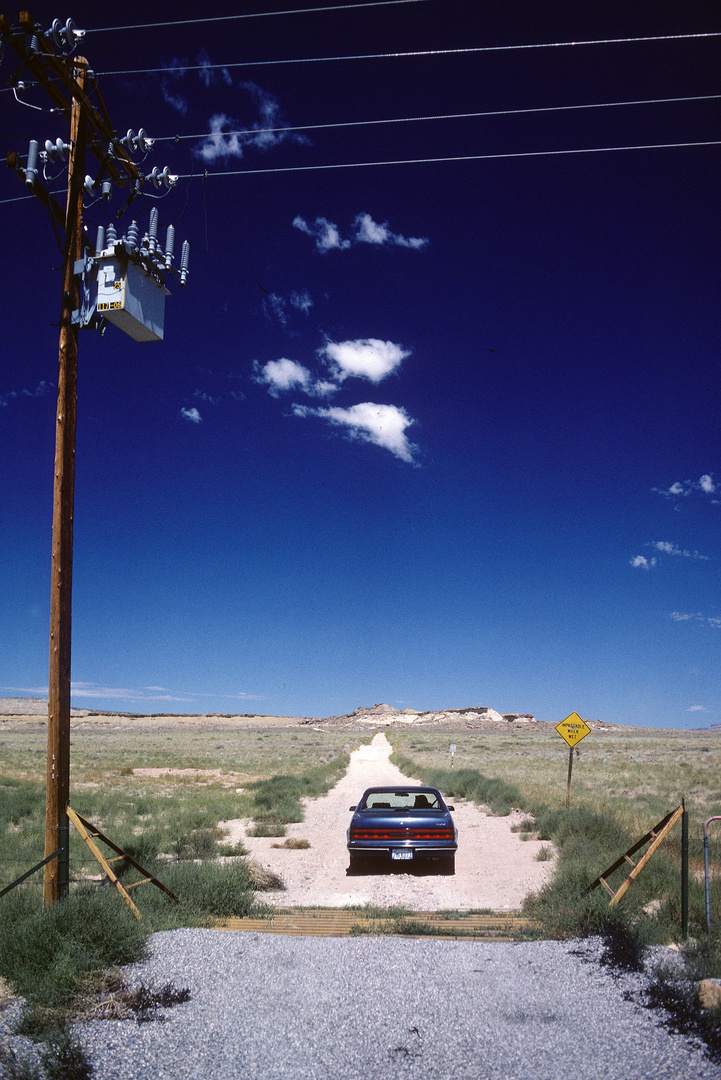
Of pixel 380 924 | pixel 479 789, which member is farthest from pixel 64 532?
pixel 479 789

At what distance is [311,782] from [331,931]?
22328 millimetres

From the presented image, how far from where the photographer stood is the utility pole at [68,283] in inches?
313

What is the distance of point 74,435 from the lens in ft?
27.6

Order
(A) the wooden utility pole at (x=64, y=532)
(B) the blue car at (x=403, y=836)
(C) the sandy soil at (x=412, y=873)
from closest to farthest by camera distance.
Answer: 1. (A) the wooden utility pole at (x=64, y=532)
2. (C) the sandy soil at (x=412, y=873)
3. (B) the blue car at (x=403, y=836)

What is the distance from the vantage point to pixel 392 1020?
543 centimetres

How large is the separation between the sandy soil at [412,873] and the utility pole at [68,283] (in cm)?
443

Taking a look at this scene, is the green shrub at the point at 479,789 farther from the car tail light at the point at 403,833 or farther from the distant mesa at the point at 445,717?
the distant mesa at the point at 445,717

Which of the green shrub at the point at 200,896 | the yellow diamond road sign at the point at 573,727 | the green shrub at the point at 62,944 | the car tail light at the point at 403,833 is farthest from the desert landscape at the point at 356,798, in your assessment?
the green shrub at the point at 62,944

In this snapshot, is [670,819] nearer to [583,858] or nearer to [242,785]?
[583,858]

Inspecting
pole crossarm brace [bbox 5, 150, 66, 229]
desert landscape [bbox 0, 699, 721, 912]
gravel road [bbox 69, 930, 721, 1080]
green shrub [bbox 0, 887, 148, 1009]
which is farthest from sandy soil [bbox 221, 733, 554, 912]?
pole crossarm brace [bbox 5, 150, 66, 229]

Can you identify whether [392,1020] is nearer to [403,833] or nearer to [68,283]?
[403,833]

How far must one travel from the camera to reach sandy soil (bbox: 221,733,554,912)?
10.7m

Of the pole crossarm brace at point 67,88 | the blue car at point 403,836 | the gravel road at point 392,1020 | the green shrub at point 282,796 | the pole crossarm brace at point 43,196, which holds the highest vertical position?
the pole crossarm brace at point 67,88

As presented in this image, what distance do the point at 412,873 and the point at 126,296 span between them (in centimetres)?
1082
